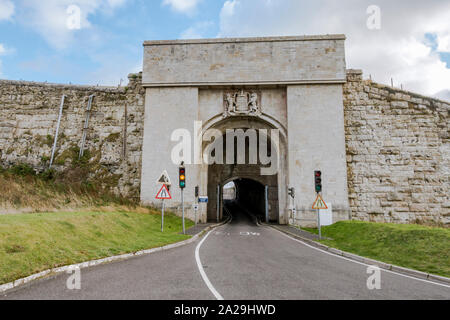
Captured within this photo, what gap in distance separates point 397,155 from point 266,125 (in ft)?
29.5

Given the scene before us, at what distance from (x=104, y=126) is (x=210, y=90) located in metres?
8.55

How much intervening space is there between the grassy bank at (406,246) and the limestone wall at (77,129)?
15555 millimetres

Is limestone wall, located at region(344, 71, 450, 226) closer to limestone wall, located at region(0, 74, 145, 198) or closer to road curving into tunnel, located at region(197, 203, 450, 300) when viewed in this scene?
road curving into tunnel, located at region(197, 203, 450, 300)

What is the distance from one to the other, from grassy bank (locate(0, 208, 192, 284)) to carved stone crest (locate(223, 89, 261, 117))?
1170 centimetres

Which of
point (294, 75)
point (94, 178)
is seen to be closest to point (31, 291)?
point (94, 178)

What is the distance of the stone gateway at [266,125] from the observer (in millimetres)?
19141

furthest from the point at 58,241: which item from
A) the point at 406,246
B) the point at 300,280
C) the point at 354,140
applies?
the point at 354,140

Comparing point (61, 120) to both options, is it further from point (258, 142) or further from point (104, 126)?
point (258, 142)

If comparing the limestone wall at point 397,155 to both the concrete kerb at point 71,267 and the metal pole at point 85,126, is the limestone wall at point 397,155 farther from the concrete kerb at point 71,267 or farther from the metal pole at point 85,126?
the metal pole at point 85,126

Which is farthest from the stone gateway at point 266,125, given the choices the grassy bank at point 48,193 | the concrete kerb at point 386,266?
the concrete kerb at point 386,266

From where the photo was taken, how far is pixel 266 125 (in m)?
21.9

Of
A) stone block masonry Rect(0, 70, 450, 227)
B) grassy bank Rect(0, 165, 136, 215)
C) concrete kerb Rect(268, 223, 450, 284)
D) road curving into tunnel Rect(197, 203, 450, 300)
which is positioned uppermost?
stone block masonry Rect(0, 70, 450, 227)

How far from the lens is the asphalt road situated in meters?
4.71

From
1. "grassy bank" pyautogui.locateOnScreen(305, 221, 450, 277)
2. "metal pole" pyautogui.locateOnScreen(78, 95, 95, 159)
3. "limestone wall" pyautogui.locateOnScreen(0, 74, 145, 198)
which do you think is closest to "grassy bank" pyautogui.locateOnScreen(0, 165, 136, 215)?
"limestone wall" pyautogui.locateOnScreen(0, 74, 145, 198)
